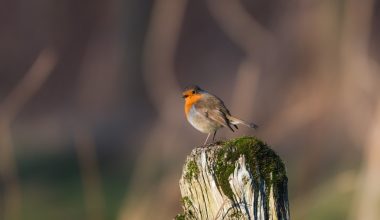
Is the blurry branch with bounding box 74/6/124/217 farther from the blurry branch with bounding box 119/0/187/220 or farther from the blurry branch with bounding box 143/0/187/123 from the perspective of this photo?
the blurry branch with bounding box 119/0/187/220

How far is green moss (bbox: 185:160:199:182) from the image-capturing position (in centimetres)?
279

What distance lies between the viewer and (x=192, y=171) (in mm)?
2789

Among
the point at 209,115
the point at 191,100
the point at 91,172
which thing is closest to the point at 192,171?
the point at 91,172

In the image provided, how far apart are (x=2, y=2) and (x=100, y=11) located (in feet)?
7.15

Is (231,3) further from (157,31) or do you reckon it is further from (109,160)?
(109,160)

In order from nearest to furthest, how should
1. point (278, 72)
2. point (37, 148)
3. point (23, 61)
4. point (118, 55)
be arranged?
point (278, 72), point (37, 148), point (118, 55), point (23, 61)

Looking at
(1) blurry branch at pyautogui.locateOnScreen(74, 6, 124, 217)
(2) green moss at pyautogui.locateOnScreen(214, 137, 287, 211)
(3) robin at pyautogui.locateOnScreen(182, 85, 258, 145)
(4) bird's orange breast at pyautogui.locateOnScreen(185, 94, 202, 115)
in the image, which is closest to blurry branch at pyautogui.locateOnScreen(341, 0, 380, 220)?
(3) robin at pyautogui.locateOnScreen(182, 85, 258, 145)

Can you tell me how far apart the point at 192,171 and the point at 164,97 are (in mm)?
2178

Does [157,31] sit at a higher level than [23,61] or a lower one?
lower

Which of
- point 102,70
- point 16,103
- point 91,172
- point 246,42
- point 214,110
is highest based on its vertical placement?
point 102,70

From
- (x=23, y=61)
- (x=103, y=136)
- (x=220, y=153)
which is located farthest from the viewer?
(x=23, y=61)

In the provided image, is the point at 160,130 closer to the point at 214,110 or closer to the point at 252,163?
the point at 214,110

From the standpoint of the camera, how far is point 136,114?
18.9m

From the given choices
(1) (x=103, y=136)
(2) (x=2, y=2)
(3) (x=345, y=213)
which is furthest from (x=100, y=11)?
(3) (x=345, y=213)
